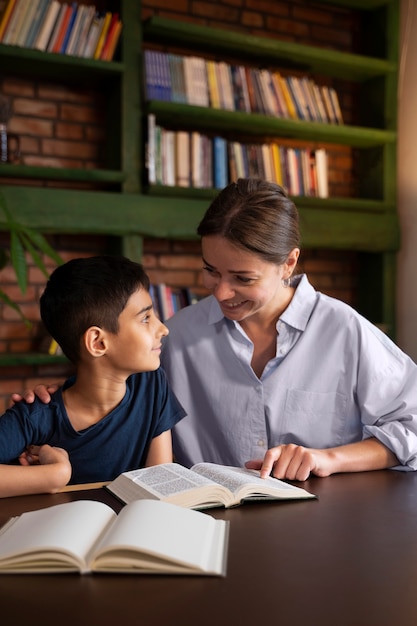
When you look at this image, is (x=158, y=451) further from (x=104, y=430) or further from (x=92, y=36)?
(x=92, y=36)

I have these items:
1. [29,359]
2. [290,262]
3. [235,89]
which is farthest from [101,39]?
[290,262]

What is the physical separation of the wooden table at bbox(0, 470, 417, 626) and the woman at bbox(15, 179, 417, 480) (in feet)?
1.84

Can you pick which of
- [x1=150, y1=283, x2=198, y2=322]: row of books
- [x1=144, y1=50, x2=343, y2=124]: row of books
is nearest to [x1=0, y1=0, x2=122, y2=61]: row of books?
[x1=144, y1=50, x2=343, y2=124]: row of books

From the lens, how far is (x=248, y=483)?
118cm

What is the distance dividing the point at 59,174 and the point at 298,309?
162 centimetres

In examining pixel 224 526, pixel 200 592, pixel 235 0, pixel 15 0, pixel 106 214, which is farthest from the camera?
pixel 235 0

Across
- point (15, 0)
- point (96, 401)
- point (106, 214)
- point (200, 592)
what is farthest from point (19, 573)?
point (15, 0)

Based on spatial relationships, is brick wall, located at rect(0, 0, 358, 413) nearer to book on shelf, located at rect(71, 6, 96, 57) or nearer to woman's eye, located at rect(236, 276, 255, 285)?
book on shelf, located at rect(71, 6, 96, 57)

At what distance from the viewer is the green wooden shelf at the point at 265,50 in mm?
3270

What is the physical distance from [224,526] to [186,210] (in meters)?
2.38

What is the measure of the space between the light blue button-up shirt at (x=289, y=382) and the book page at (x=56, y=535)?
0.76 metres

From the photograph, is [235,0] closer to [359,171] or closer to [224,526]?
[359,171]

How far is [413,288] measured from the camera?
3803mm

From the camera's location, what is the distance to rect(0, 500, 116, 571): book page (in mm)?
845
